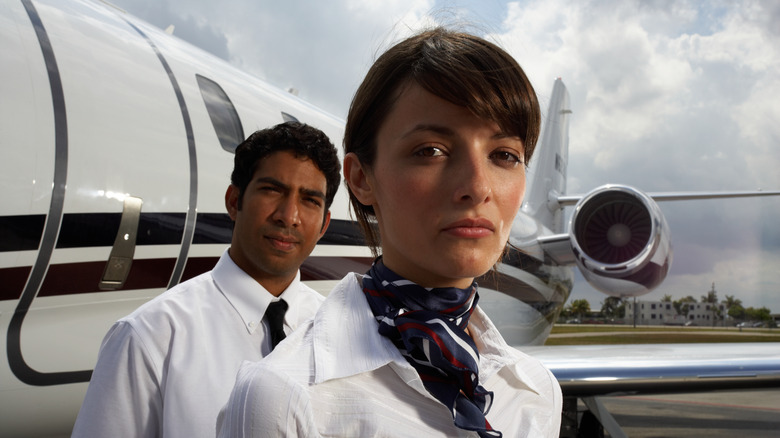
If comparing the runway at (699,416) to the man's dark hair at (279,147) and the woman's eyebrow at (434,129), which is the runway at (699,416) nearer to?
the man's dark hair at (279,147)

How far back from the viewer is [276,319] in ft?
5.33

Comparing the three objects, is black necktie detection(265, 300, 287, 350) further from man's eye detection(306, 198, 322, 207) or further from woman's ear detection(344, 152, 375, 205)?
woman's ear detection(344, 152, 375, 205)

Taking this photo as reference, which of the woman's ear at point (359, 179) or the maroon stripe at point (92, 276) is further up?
the woman's ear at point (359, 179)

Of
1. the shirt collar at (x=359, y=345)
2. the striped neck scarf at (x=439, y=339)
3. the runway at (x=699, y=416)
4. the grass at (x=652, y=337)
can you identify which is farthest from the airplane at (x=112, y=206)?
the grass at (x=652, y=337)

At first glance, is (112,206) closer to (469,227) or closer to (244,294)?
(244,294)

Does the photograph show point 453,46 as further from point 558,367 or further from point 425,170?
point 558,367

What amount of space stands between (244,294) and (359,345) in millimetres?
788

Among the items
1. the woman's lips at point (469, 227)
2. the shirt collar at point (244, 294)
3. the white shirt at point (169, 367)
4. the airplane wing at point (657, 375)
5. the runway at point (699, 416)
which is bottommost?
the white shirt at point (169, 367)

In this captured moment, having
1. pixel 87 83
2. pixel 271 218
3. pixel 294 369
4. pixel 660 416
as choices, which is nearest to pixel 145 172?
pixel 87 83

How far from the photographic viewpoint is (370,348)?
0.89 metres

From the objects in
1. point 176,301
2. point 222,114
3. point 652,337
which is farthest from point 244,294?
point 652,337

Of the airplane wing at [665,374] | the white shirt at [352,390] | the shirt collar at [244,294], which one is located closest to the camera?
the white shirt at [352,390]

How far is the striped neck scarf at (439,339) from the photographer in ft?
2.85

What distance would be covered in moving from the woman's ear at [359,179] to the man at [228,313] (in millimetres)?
607
